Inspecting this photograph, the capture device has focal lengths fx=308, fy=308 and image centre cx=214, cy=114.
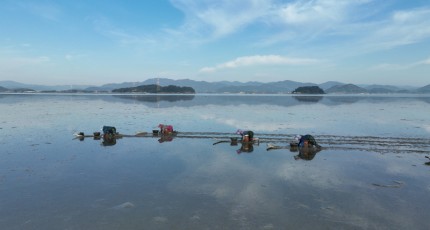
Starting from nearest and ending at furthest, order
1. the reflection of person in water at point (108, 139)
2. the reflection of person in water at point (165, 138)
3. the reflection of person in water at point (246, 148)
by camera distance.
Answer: the reflection of person in water at point (246, 148) → the reflection of person in water at point (108, 139) → the reflection of person in water at point (165, 138)

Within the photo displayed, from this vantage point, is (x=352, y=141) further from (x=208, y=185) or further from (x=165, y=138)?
(x=208, y=185)

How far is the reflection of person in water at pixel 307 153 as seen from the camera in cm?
2592

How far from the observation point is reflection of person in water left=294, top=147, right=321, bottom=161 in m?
25.9

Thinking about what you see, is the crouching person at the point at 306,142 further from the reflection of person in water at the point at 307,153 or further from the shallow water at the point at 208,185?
the shallow water at the point at 208,185

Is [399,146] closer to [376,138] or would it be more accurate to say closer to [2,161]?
[376,138]

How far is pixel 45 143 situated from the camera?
3028cm

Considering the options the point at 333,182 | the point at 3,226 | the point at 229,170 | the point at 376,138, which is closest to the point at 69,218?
the point at 3,226

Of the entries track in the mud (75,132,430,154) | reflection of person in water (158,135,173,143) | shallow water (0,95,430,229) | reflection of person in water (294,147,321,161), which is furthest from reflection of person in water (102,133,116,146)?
reflection of person in water (294,147,321,161)

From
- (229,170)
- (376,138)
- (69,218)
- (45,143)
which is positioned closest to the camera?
(69,218)

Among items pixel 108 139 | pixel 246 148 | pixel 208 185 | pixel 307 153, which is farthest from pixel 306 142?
pixel 108 139

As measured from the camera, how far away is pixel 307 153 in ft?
89.9

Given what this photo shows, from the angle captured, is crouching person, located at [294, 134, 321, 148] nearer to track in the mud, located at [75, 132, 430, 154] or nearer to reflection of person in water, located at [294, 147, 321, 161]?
reflection of person in water, located at [294, 147, 321, 161]

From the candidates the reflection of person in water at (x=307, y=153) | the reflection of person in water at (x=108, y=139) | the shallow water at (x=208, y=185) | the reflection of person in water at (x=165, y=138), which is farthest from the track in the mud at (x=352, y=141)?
the reflection of person in water at (x=108, y=139)

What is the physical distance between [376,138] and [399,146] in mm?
4617
